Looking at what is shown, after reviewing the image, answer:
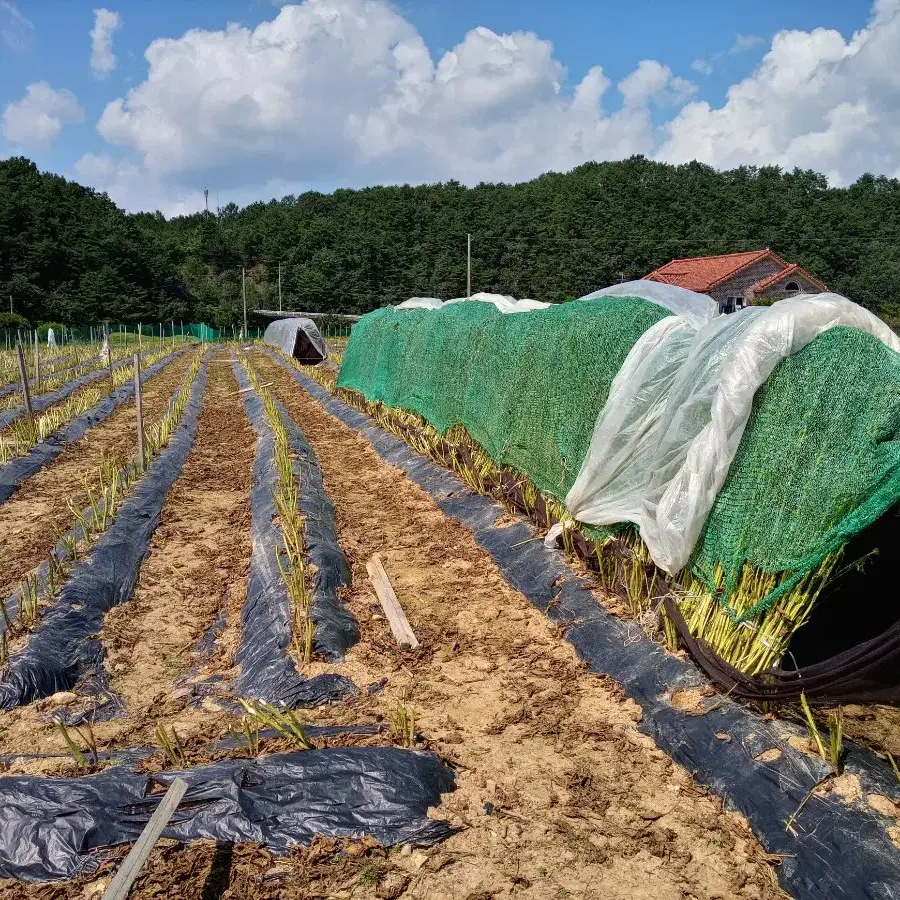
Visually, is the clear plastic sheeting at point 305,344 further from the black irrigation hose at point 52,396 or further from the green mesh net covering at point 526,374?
the green mesh net covering at point 526,374

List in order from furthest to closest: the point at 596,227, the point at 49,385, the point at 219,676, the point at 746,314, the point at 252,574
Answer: the point at 596,227 → the point at 49,385 → the point at 252,574 → the point at 219,676 → the point at 746,314

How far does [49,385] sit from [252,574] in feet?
38.5

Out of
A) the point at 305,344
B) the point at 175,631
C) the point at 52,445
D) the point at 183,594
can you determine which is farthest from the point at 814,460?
the point at 305,344

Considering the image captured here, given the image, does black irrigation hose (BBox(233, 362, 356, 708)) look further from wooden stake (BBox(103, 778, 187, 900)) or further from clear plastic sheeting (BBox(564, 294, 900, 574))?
clear plastic sheeting (BBox(564, 294, 900, 574))

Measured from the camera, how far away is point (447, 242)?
54.5 meters

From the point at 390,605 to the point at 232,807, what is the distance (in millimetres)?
2086

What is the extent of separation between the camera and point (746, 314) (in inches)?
147

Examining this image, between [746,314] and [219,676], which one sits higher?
[746,314]

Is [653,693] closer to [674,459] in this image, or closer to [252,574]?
[674,459]

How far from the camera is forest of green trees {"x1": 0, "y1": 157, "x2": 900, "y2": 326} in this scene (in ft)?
134

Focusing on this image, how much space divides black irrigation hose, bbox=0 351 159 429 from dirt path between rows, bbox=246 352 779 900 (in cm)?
806

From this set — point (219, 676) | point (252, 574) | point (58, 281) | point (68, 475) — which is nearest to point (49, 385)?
point (68, 475)

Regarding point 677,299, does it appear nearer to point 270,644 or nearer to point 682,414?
point 682,414

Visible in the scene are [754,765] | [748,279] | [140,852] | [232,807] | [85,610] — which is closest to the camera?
[140,852]
